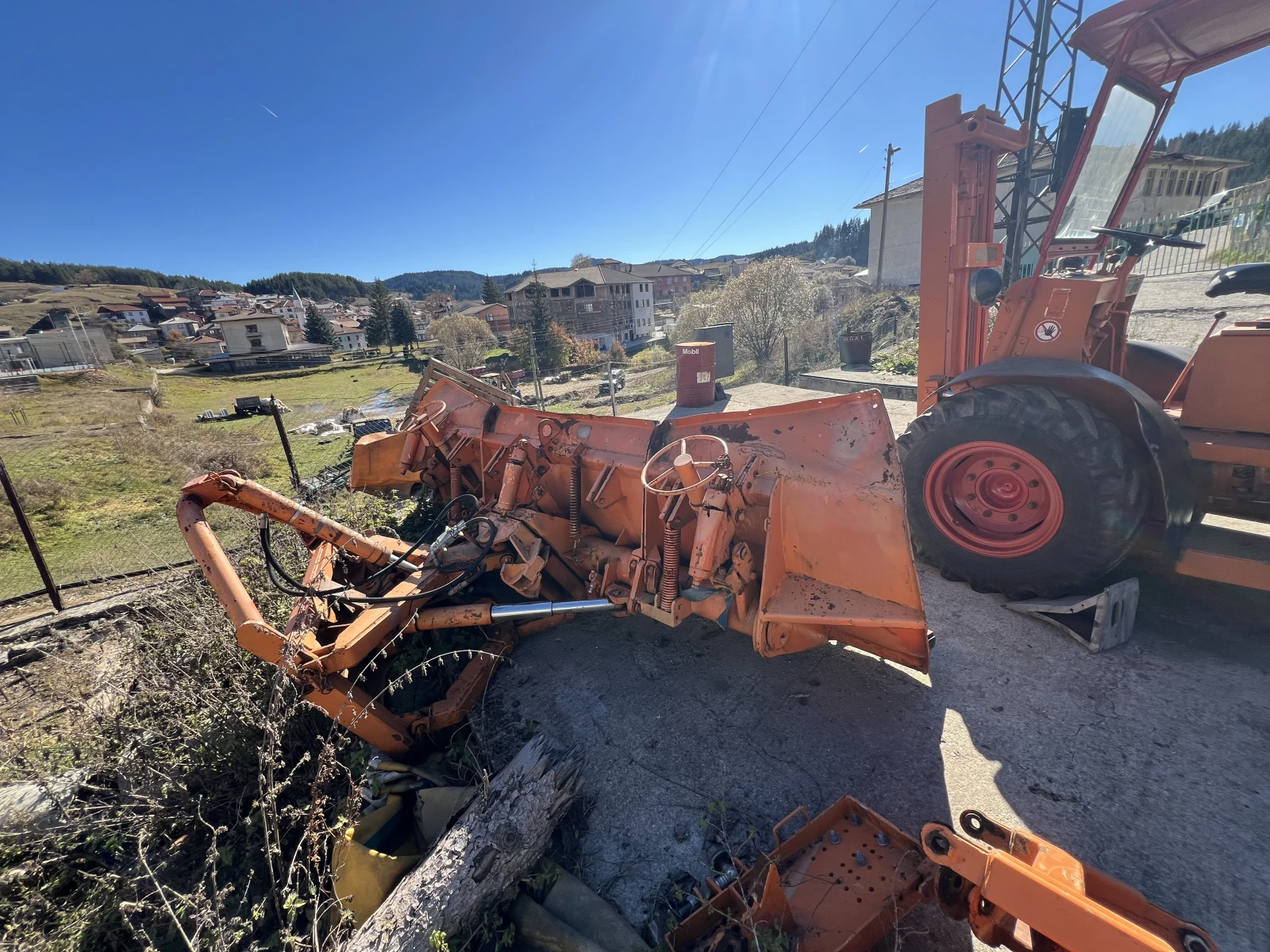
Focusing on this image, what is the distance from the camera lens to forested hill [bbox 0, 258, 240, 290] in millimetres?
94438

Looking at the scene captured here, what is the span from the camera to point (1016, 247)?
5.50 meters

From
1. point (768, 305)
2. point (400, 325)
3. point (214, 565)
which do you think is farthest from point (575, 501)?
point (400, 325)

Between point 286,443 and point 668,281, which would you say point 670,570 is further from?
point 668,281

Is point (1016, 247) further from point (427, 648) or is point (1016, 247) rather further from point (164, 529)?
point (164, 529)

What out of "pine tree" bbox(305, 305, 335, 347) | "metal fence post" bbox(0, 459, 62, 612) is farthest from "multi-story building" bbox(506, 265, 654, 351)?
"metal fence post" bbox(0, 459, 62, 612)

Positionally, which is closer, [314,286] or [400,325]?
[400,325]

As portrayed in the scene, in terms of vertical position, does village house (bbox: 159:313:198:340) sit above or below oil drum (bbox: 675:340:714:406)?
above

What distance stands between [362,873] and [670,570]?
1.91 m

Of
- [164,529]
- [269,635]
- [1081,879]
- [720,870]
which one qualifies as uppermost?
[269,635]

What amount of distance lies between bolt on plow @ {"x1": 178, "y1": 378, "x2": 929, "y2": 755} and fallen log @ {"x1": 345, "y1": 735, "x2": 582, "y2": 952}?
714mm

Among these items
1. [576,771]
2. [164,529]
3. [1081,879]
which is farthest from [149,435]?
[1081,879]

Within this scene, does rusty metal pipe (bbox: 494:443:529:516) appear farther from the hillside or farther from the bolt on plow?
the hillside

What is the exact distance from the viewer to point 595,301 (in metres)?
45.1

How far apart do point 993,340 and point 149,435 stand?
60.5 ft
